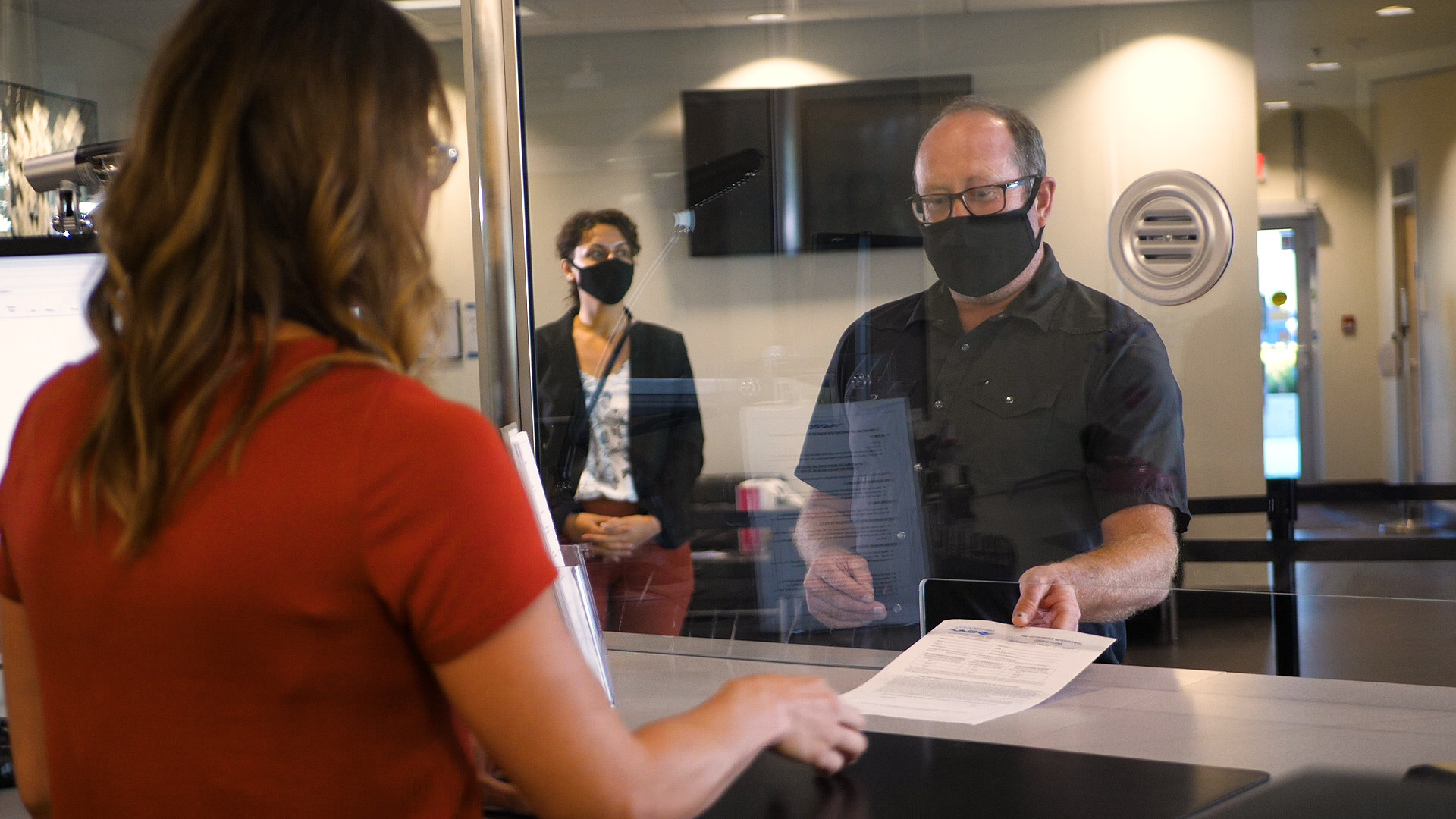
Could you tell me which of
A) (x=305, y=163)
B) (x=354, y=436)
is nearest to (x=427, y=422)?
(x=354, y=436)

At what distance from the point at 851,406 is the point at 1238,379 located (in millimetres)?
605

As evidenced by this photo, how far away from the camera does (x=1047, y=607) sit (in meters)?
1.26

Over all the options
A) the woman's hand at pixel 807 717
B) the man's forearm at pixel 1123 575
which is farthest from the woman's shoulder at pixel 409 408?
the man's forearm at pixel 1123 575

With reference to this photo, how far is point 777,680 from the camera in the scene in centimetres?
77

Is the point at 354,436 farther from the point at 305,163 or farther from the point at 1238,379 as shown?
the point at 1238,379

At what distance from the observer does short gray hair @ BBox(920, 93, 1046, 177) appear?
173 cm

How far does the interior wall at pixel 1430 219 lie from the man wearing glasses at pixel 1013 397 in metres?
0.49

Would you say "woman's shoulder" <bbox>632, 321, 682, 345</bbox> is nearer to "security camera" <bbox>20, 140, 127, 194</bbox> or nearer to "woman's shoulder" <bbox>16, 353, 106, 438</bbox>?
"security camera" <bbox>20, 140, 127, 194</bbox>

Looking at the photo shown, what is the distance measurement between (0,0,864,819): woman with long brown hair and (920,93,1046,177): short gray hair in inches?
50.3

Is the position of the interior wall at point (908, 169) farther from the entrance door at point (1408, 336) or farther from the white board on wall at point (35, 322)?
the white board on wall at point (35, 322)

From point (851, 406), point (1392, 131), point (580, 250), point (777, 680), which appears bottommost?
point (777, 680)

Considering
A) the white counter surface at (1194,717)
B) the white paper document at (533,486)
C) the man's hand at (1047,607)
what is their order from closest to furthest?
the white counter surface at (1194,717) < the white paper document at (533,486) < the man's hand at (1047,607)

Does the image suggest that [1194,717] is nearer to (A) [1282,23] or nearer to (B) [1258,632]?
(B) [1258,632]

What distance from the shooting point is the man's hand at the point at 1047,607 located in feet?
4.07
